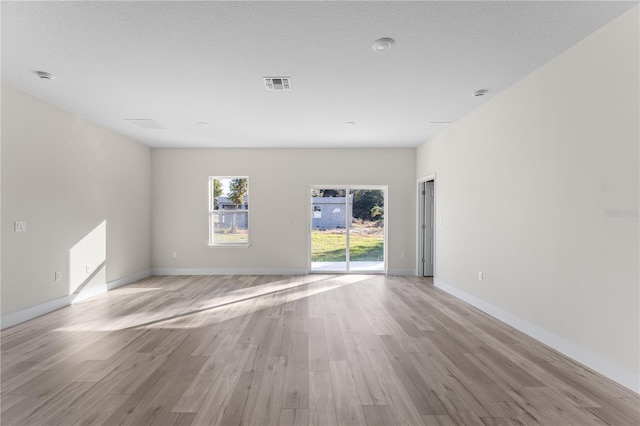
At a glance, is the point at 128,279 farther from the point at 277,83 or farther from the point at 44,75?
the point at 277,83

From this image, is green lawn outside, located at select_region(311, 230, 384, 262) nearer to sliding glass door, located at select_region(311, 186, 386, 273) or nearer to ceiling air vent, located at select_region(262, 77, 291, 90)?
sliding glass door, located at select_region(311, 186, 386, 273)

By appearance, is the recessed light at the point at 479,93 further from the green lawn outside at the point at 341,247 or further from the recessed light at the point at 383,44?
the green lawn outside at the point at 341,247

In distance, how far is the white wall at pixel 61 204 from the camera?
11.2 ft

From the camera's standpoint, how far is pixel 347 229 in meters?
6.57

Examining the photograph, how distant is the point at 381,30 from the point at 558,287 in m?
2.82

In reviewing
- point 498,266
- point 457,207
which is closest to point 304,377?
point 498,266

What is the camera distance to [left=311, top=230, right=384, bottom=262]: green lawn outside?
258 inches

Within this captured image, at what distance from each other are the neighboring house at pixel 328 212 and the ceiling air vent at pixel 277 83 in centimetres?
340

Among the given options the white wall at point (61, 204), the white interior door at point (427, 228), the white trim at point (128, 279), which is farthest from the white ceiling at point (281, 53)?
the white trim at point (128, 279)

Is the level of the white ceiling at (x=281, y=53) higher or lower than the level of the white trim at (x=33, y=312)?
higher

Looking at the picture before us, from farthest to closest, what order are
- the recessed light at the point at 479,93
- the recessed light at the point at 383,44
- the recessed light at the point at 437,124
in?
the recessed light at the point at 437,124 < the recessed light at the point at 479,93 < the recessed light at the point at 383,44

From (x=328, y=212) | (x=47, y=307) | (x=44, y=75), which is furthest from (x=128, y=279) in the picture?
(x=328, y=212)

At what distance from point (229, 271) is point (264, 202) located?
1697mm

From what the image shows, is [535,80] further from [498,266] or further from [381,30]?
[498,266]
